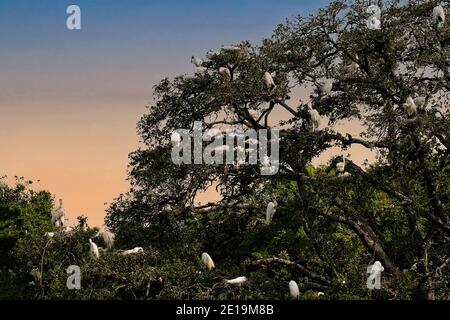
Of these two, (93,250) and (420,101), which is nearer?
(420,101)

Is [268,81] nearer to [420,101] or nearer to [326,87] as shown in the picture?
[326,87]

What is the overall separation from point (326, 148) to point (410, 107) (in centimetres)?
169

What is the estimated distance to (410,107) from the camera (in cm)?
1302

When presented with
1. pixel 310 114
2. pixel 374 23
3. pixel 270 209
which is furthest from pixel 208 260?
pixel 374 23

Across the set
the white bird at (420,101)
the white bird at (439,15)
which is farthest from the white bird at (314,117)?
the white bird at (439,15)

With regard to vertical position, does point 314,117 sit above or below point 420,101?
below

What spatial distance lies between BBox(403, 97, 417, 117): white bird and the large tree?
0.02m

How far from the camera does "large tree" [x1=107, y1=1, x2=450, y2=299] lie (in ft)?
44.4

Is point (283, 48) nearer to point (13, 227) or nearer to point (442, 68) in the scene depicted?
point (442, 68)

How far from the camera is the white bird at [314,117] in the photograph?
13664mm

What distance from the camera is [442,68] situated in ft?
46.2

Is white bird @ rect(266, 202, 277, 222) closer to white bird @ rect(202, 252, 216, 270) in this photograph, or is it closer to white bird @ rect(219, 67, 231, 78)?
white bird @ rect(202, 252, 216, 270)

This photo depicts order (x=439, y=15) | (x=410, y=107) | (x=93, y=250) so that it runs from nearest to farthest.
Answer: (x=410, y=107) < (x=93, y=250) < (x=439, y=15)

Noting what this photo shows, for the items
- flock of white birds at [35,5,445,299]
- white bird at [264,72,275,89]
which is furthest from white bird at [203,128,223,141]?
white bird at [264,72,275,89]
